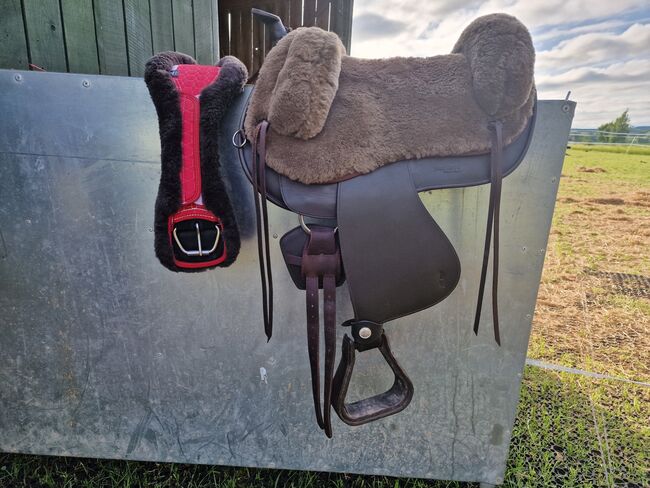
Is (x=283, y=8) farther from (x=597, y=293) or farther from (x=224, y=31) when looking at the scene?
(x=597, y=293)

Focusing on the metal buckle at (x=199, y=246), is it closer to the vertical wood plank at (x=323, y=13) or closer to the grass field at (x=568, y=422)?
the grass field at (x=568, y=422)

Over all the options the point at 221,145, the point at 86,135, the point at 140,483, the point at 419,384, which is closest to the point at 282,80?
the point at 221,145

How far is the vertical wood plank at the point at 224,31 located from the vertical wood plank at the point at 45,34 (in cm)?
240

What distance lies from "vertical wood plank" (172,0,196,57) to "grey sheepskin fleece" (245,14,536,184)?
4.08 ft

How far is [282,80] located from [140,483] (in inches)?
53.8

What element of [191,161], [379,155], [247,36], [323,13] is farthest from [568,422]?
[247,36]

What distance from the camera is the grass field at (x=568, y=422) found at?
1287mm

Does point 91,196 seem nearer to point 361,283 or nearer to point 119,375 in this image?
point 119,375

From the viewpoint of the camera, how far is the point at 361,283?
0.80 metres

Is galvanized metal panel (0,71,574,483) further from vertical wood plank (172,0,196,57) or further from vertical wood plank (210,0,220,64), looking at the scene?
vertical wood plank (210,0,220,64)

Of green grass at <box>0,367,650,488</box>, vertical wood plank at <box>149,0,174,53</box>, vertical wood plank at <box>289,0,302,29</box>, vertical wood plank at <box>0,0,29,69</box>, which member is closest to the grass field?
green grass at <box>0,367,650,488</box>

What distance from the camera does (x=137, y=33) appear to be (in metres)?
1.50

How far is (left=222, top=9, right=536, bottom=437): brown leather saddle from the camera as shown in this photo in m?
0.78

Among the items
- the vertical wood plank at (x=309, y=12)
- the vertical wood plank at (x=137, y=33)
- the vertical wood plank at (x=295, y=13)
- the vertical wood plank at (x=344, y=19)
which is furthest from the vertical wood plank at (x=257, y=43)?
the vertical wood plank at (x=137, y=33)
